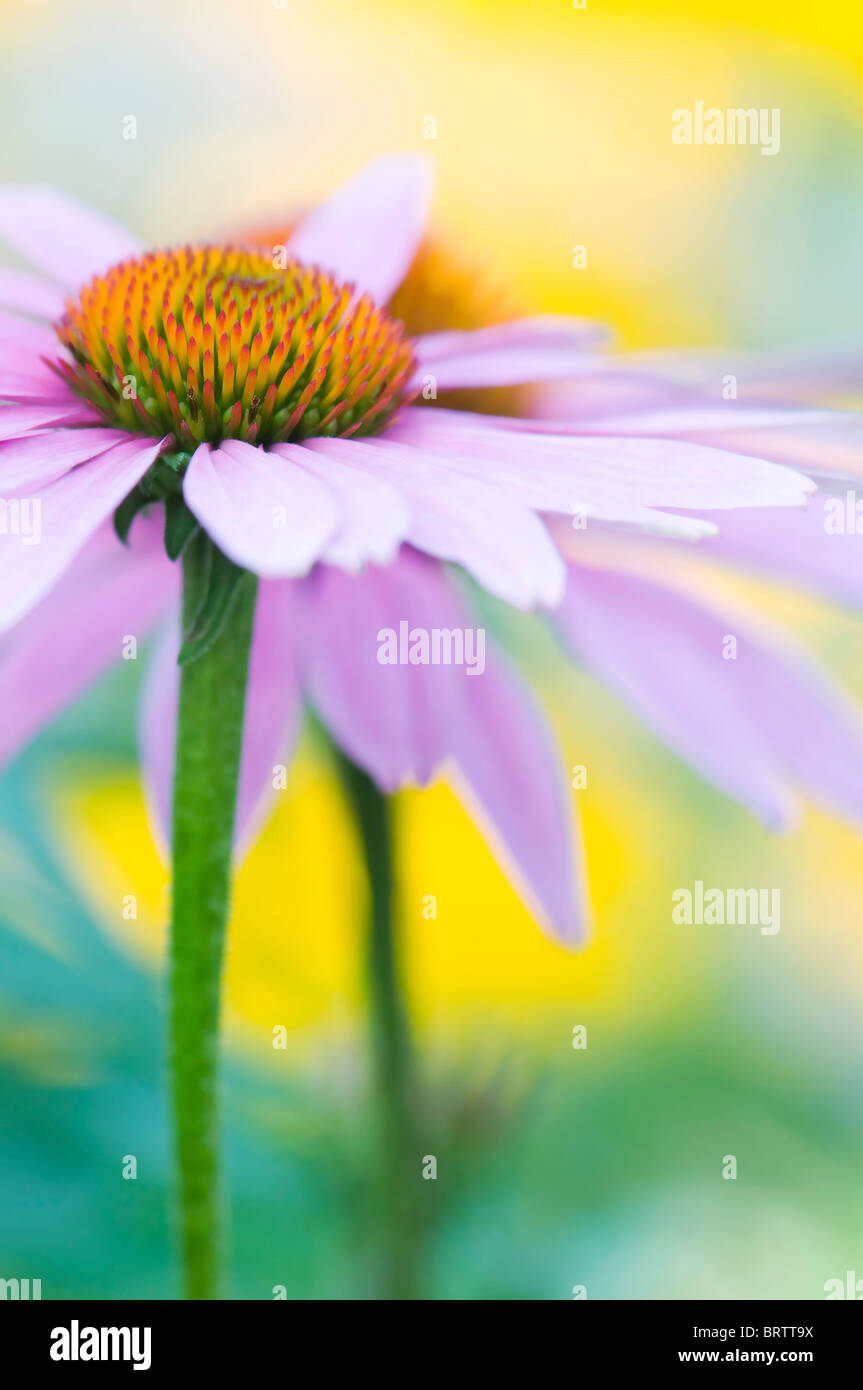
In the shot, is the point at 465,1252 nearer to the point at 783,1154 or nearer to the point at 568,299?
the point at 783,1154

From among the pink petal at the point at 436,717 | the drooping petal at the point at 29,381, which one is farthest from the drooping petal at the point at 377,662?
the drooping petal at the point at 29,381

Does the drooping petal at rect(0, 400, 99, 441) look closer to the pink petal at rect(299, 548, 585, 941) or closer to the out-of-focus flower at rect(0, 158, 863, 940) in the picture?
the out-of-focus flower at rect(0, 158, 863, 940)

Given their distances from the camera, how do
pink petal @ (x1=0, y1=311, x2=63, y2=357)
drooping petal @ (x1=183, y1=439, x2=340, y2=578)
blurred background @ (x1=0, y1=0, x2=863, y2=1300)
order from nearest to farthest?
drooping petal @ (x1=183, y1=439, x2=340, y2=578), pink petal @ (x1=0, y1=311, x2=63, y2=357), blurred background @ (x1=0, y1=0, x2=863, y2=1300)

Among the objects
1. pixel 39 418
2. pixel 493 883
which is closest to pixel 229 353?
pixel 39 418

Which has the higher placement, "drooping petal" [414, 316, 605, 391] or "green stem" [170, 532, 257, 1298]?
"drooping petal" [414, 316, 605, 391]

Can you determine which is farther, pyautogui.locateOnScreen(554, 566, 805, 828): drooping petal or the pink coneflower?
pyautogui.locateOnScreen(554, 566, 805, 828): drooping petal

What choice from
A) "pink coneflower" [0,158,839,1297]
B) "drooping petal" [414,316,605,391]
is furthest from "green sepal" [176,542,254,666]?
"drooping petal" [414,316,605,391]

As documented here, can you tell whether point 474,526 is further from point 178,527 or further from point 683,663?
point 683,663
